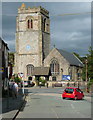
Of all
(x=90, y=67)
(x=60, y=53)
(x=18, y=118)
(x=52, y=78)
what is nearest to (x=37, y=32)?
(x=60, y=53)

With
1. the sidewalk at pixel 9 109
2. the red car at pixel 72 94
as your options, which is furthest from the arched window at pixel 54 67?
the sidewalk at pixel 9 109

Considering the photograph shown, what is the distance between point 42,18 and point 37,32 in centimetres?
599

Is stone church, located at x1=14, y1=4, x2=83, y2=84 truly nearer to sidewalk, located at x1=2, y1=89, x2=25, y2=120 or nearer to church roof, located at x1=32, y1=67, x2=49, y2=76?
church roof, located at x1=32, y1=67, x2=49, y2=76

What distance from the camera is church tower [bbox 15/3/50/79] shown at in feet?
292

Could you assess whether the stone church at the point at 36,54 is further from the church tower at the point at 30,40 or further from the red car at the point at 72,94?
the red car at the point at 72,94

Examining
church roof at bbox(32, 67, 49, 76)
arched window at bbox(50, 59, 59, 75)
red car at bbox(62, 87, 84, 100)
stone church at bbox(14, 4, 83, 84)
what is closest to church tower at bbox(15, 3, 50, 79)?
stone church at bbox(14, 4, 83, 84)

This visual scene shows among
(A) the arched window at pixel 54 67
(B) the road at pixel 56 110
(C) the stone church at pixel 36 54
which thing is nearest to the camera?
(B) the road at pixel 56 110

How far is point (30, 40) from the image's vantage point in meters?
90.5

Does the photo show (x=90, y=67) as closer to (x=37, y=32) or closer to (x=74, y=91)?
(x=74, y=91)

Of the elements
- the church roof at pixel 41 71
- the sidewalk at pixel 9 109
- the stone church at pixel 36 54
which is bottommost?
the sidewalk at pixel 9 109

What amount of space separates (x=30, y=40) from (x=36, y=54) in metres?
5.18

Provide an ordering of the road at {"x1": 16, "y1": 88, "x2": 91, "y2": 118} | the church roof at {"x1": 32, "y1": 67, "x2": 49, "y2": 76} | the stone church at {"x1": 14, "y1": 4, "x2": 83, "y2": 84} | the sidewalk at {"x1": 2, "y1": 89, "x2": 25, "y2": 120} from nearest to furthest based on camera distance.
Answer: the sidewalk at {"x1": 2, "y1": 89, "x2": 25, "y2": 120} → the road at {"x1": 16, "y1": 88, "x2": 91, "y2": 118} → the church roof at {"x1": 32, "y1": 67, "x2": 49, "y2": 76} → the stone church at {"x1": 14, "y1": 4, "x2": 83, "y2": 84}

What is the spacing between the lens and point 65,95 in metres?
30.4

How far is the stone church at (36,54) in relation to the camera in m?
86.7
